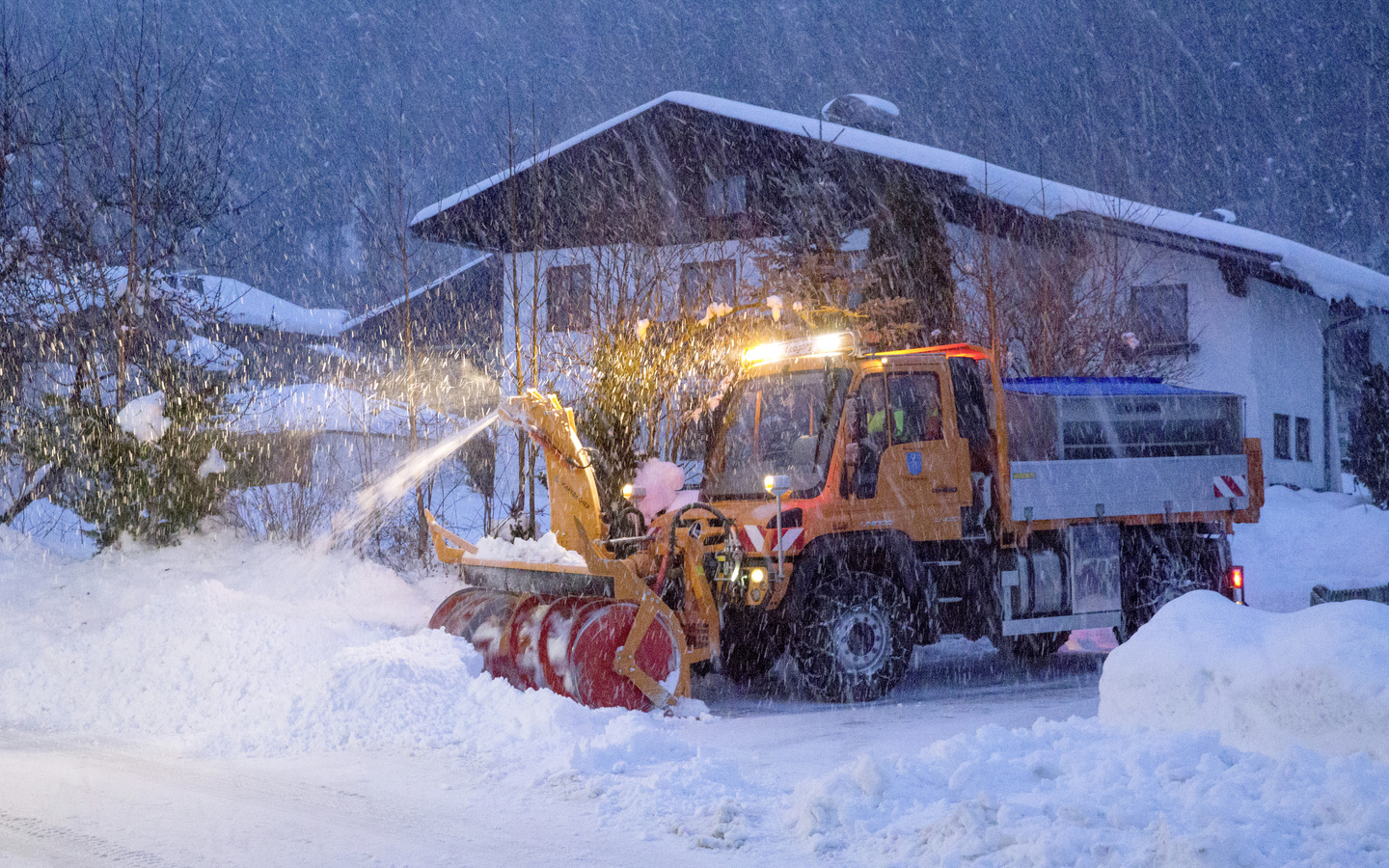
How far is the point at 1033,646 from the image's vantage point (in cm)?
1113

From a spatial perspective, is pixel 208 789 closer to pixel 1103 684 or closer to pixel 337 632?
pixel 337 632

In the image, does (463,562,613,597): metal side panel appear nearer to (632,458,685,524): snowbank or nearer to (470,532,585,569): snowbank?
→ (470,532,585,569): snowbank

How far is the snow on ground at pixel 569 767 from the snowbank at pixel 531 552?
33.5 inches

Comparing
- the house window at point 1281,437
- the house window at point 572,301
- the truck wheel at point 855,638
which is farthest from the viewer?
the house window at point 1281,437

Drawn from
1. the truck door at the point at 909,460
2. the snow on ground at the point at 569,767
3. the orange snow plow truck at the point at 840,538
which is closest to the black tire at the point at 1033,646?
the orange snow plow truck at the point at 840,538

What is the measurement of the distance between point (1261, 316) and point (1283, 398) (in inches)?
87.0

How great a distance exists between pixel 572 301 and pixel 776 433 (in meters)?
7.16

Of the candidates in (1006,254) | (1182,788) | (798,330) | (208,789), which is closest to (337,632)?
(208,789)

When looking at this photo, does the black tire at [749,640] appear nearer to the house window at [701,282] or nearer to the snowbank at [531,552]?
the snowbank at [531,552]

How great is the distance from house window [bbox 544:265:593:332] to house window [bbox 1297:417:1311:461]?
19.5 meters

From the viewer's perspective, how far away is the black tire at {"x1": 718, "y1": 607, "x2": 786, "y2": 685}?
8391 millimetres

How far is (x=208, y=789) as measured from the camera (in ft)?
18.6

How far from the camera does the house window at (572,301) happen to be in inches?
588

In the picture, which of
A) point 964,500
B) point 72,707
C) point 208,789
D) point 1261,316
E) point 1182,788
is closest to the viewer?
point 1182,788
